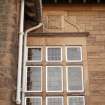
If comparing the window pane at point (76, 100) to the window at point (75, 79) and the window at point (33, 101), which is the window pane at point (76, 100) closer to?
the window at point (75, 79)

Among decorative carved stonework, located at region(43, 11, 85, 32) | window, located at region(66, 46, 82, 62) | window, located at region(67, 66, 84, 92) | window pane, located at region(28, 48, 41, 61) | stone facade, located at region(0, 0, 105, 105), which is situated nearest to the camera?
stone facade, located at region(0, 0, 105, 105)

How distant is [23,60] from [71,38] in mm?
1463

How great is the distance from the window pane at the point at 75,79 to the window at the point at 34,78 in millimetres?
734

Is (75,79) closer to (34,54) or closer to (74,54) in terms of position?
(74,54)

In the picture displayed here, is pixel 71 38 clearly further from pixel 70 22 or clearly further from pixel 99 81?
pixel 99 81

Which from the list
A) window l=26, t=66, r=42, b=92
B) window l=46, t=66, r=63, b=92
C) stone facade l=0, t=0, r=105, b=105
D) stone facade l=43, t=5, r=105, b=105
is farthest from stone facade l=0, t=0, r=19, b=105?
stone facade l=43, t=5, r=105, b=105

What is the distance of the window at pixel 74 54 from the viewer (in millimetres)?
9961

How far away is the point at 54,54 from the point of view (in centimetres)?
1002

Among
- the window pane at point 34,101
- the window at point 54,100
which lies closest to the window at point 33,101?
the window pane at point 34,101

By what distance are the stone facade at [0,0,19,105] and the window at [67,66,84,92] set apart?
1549mm

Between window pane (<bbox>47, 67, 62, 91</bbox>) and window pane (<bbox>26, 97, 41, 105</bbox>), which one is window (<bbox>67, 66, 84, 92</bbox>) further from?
window pane (<bbox>26, 97, 41, 105</bbox>)

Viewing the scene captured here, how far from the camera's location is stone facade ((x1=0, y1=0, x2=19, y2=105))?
27.5 ft

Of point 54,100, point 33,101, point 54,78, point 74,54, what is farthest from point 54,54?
point 33,101

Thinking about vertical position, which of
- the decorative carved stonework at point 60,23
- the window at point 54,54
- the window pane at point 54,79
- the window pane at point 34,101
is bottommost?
the window pane at point 34,101
